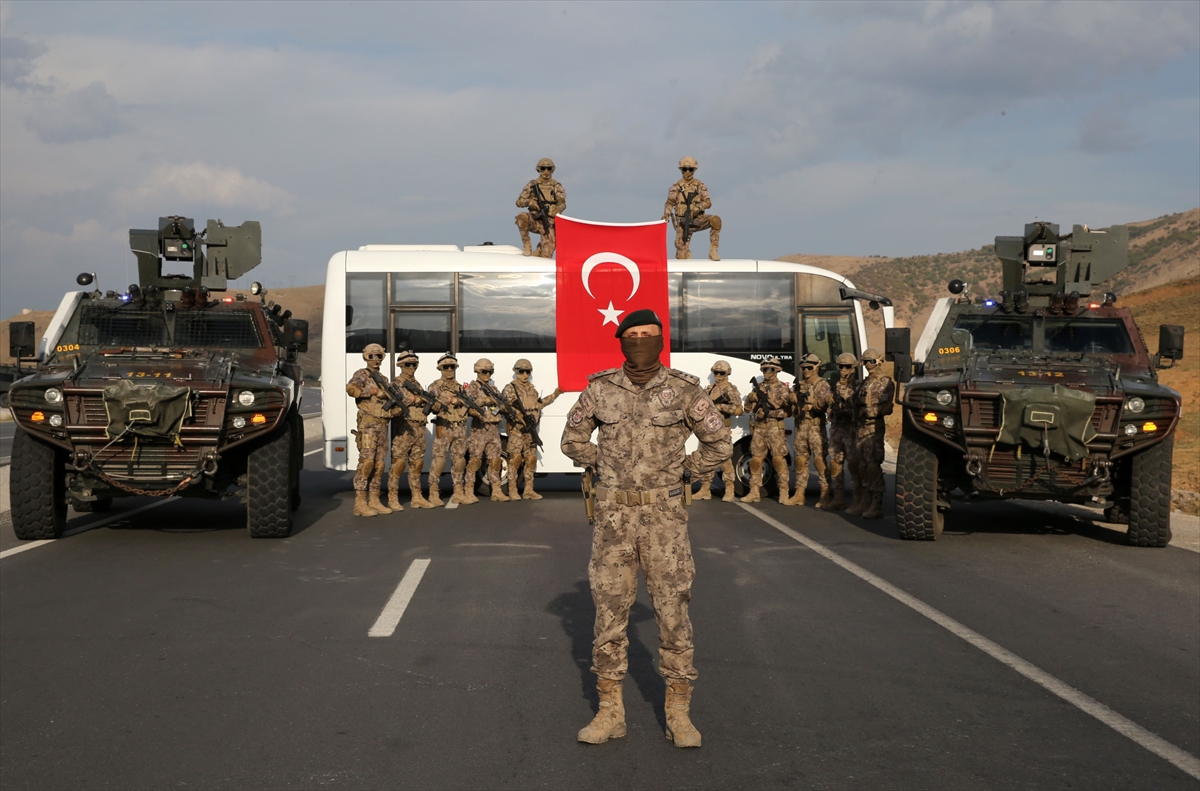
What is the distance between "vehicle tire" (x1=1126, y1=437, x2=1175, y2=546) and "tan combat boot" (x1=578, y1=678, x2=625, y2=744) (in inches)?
286

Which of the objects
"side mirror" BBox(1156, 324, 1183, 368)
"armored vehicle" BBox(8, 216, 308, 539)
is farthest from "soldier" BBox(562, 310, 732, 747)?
"side mirror" BBox(1156, 324, 1183, 368)

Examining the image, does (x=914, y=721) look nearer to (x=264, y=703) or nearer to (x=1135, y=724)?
(x=1135, y=724)

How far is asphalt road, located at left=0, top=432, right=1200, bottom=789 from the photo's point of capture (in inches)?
186

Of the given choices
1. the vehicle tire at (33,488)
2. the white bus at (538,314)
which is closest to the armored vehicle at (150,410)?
the vehicle tire at (33,488)

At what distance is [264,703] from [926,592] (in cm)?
490

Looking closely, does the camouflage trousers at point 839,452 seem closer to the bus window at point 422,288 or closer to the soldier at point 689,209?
the soldier at point 689,209

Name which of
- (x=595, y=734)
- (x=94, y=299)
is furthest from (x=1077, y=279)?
(x=94, y=299)

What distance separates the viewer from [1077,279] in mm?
12805

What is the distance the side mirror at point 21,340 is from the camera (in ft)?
37.0

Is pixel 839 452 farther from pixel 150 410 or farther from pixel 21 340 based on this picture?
pixel 21 340

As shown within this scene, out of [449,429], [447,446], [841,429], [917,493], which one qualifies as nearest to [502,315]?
[449,429]

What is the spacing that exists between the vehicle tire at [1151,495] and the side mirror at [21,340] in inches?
414

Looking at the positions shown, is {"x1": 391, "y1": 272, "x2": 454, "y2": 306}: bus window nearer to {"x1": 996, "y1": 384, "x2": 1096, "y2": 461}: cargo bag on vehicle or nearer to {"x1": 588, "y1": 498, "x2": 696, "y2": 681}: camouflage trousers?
{"x1": 996, "y1": 384, "x2": 1096, "y2": 461}: cargo bag on vehicle

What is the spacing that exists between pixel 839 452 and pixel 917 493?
3.13 meters
